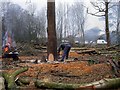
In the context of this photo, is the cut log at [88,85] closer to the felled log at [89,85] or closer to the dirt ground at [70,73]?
the felled log at [89,85]

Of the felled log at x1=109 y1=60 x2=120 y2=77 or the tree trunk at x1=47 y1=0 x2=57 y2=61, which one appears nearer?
the felled log at x1=109 y1=60 x2=120 y2=77

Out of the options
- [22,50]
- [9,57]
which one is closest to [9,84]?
[9,57]

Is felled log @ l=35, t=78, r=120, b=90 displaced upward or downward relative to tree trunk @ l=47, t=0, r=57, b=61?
downward

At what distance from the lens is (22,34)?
123 feet

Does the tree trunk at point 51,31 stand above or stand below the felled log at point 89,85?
above

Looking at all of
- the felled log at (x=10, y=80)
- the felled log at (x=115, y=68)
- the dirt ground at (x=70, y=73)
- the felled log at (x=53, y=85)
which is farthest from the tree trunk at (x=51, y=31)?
the felled log at (x=53, y=85)

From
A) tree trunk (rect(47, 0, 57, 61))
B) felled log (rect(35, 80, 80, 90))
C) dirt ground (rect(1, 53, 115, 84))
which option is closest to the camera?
felled log (rect(35, 80, 80, 90))

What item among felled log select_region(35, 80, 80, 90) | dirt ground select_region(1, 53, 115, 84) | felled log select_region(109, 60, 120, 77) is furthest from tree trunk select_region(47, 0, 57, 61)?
felled log select_region(35, 80, 80, 90)

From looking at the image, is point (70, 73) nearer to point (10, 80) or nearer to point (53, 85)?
point (53, 85)

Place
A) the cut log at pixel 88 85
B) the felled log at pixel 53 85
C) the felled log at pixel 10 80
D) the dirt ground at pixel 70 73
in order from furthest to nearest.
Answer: the dirt ground at pixel 70 73 → the felled log at pixel 10 80 → the felled log at pixel 53 85 → the cut log at pixel 88 85

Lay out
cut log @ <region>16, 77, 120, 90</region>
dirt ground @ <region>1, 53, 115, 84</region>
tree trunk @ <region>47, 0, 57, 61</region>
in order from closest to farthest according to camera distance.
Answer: cut log @ <region>16, 77, 120, 90</region>
dirt ground @ <region>1, 53, 115, 84</region>
tree trunk @ <region>47, 0, 57, 61</region>

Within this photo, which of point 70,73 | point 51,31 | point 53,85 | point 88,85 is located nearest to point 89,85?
point 88,85

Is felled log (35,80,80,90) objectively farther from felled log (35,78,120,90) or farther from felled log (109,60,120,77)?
felled log (109,60,120,77)

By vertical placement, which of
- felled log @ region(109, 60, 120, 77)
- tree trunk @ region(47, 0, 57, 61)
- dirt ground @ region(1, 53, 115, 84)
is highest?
tree trunk @ region(47, 0, 57, 61)
